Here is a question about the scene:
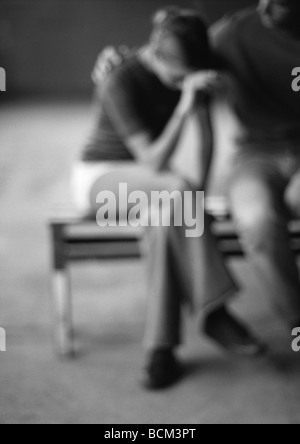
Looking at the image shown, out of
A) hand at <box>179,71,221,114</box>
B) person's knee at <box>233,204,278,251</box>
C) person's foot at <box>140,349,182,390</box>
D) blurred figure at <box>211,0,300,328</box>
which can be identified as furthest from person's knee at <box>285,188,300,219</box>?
person's foot at <box>140,349,182,390</box>

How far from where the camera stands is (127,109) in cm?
154

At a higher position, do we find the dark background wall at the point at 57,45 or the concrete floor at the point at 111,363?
the dark background wall at the point at 57,45

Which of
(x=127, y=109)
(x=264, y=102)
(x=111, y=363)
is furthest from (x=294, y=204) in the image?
(x=111, y=363)

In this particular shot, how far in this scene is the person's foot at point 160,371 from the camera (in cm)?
138

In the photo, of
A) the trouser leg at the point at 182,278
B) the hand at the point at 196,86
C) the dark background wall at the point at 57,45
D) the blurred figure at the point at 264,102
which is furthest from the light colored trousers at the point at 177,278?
the dark background wall at the point at 57,45

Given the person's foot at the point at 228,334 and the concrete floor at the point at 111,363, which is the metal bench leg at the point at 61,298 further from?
the person's foot at the point at 228,334

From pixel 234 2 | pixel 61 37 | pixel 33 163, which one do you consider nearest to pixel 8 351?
pixel 234 2

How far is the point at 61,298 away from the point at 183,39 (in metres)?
0.77

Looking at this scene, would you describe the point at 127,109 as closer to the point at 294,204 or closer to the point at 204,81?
the point at 204,81

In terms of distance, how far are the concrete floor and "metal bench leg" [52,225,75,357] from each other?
Result: 5cm

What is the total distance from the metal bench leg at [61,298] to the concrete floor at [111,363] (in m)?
0.05

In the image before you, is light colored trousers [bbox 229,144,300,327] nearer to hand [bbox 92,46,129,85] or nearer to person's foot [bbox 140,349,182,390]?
person's foot [bbox 140,349,182,390]

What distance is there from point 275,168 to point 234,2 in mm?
485
